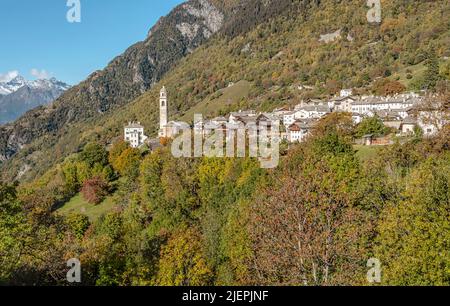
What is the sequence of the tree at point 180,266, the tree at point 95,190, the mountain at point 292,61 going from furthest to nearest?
the mountain at point 292,61 < the tree at point 95,190 < the tree at point 180,266

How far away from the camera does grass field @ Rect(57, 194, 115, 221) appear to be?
5694 cm

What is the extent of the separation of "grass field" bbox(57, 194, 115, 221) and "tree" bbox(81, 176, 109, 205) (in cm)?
75

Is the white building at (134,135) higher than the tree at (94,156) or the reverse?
higher

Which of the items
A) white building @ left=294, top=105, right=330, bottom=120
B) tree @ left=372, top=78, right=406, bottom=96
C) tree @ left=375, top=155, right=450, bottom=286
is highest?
tree @ left=372, top=78, right=406, bottom=96

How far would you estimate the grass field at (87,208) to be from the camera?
56944 millimetres

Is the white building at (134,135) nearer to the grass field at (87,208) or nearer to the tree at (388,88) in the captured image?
the grass field at (87,208)

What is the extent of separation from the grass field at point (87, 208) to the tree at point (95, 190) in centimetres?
75

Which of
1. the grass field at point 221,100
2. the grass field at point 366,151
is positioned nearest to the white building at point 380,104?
the grass field at point 366,151

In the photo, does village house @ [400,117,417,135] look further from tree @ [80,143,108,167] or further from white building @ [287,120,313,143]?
tree @ [80,143,108,167]

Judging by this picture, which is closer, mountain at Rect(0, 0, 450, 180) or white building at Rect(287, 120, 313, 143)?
white building at Rect(287, 120, 313, 143)

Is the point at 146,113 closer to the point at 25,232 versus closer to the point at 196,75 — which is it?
the point at 196,75

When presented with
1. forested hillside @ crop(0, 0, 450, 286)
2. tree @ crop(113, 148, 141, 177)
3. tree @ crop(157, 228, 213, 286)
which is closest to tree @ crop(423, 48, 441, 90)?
forested hillside @ crop(0, 0, 450, 286)

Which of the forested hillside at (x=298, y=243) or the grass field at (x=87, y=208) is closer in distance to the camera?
the forested hillside at (x=298, y=243)
